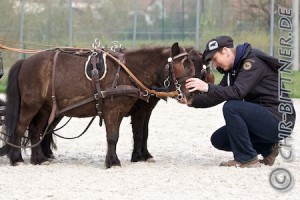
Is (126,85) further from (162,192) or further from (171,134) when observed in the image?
(171,134)

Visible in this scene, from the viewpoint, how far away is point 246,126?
28.0ft

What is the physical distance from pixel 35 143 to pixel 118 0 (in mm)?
12567

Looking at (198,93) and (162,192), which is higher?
(198,93)

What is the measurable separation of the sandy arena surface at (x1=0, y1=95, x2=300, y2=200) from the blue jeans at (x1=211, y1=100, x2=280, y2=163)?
229mm

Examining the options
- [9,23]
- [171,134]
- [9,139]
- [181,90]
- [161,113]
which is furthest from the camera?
[9,23]

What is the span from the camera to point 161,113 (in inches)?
600

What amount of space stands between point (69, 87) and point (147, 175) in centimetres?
145

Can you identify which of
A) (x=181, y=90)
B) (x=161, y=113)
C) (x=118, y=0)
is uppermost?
(x=118, y=0)

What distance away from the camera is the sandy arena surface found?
7262 millimetres

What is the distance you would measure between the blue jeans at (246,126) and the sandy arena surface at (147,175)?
23cm

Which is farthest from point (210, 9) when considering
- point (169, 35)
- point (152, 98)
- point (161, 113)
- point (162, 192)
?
point (162, 192)

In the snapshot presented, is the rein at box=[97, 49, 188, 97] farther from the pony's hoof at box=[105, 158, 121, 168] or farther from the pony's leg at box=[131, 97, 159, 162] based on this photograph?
the pony's hoof at box=[105, 158, 121, 168]

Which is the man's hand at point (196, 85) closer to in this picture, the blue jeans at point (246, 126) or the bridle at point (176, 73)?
the bridle at point (176, 73)

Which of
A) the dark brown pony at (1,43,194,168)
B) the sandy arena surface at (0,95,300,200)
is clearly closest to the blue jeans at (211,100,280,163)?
the sandy arena surface at (0,95,300,200)
